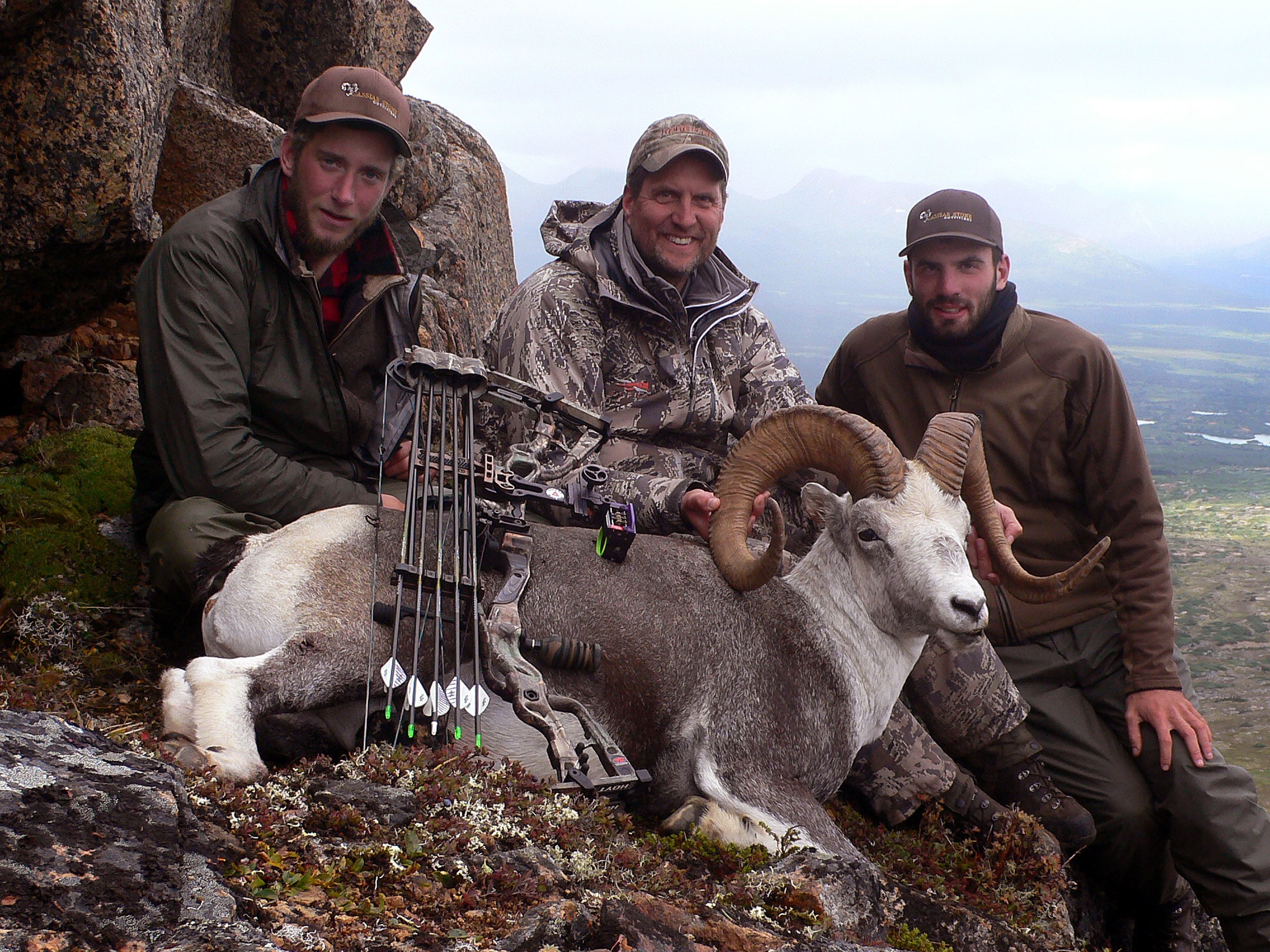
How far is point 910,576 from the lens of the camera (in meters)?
5.55

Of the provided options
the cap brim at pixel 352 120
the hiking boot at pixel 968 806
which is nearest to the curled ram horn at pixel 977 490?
the hiking boot at pixel 968 806

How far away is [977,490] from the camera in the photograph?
6.10 metres

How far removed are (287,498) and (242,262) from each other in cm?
142

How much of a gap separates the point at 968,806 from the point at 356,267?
5295mm

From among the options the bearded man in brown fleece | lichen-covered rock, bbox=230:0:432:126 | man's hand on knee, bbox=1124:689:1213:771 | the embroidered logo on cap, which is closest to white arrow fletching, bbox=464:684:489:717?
the bearded man in brown fleece

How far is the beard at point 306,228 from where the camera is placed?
6.12 meters

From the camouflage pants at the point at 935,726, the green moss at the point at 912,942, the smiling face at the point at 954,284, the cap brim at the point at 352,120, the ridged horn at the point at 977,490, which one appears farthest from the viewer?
the smiling face at the point at 954,284

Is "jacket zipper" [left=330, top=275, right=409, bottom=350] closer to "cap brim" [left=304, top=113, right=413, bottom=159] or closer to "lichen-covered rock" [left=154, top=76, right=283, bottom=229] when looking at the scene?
"cap brim" [left=304, top=113, right=413, bottom=159]

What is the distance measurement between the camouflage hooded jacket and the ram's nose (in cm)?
199

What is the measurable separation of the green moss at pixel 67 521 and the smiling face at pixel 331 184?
2.43 meters

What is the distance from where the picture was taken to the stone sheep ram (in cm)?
498

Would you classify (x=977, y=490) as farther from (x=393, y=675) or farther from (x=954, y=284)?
(x=393, y=675)

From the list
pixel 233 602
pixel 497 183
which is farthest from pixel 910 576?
pixel 497 183

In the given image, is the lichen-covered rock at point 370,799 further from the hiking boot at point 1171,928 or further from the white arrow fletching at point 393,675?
the hiking boot at point 1171,928
